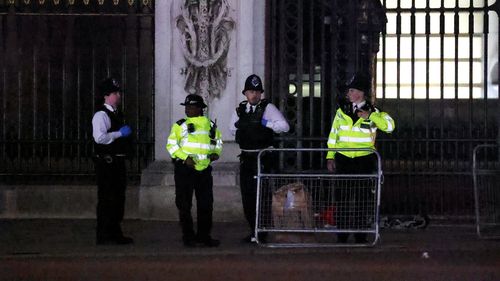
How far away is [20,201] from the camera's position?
554 inches

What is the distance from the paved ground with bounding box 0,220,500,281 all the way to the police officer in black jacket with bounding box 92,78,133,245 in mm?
267

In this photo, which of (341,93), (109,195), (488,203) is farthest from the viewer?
(341,93)

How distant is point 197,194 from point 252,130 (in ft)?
2.88

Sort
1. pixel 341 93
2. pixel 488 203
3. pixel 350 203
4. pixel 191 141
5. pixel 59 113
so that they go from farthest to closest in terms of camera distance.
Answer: pixel 59 113 → pixel 341 93 → pixel 488 203 → pixel 191 141 → pixel 350 203

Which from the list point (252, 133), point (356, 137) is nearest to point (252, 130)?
point (252, 133)

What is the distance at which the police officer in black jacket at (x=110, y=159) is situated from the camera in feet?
36.1

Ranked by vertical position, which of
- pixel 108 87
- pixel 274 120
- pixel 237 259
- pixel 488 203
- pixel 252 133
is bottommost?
pixel 237 259

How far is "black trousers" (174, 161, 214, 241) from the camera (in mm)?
11109

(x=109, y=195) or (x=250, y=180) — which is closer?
(x=109, y=195)

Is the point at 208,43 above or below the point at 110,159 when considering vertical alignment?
above

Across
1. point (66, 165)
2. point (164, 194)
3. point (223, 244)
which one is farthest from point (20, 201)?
point (223, 244)

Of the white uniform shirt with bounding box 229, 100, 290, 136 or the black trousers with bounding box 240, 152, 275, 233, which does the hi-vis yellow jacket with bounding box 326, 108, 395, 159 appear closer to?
the white uniform shirt with bounding box 229, 100, 290, 136

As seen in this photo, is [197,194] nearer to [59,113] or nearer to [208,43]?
[208,43]

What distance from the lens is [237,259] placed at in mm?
10312
